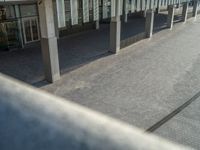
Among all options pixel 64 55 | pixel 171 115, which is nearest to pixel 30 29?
pixel 64 55

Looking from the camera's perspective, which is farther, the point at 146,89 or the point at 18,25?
the point at 18,25

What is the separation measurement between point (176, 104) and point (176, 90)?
4.85ft

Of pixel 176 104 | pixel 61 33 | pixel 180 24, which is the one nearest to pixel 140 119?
pixel 176 104

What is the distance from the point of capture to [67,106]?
86 centimetres

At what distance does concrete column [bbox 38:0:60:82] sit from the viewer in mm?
10203

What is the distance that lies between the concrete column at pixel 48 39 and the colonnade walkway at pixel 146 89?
0.68 meters

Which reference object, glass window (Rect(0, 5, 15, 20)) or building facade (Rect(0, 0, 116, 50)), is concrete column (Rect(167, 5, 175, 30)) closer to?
building facade (Rect(0, 0, 116, 50))

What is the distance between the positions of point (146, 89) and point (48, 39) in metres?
5.50

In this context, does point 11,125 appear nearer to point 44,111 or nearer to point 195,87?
point 44,111

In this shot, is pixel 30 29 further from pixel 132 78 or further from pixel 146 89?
pixel 146 89

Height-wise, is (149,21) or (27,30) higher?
(149,21)

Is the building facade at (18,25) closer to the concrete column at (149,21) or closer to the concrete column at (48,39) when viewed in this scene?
the concrete column at (48,39)

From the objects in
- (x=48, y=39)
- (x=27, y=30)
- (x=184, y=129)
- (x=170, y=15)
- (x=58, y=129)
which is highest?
(x=58, y=129)

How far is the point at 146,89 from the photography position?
10.7m
